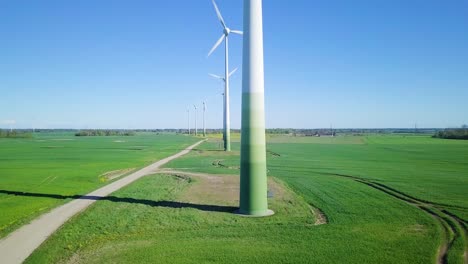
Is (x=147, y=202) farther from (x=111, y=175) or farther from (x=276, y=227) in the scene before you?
(x=111, y=175)

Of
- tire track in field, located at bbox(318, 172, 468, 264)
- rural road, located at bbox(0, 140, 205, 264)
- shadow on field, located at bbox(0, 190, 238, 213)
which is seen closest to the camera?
rural road, located at bbox(0, 140, 205, 264)

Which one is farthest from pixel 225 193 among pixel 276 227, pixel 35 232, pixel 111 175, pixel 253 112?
pixel 111 175

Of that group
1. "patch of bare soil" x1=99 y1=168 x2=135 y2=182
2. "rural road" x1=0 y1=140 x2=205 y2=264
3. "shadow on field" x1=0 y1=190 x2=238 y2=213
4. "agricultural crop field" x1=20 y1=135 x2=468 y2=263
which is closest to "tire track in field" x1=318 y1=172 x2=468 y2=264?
"agricultural crop field" x1=20 y1=135 x2=468 y2=263

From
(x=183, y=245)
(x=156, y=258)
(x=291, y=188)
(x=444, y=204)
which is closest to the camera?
(x=156, y=258)

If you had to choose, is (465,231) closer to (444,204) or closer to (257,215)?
(444,204)

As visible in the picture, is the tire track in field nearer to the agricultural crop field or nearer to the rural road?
the agricultural crop field

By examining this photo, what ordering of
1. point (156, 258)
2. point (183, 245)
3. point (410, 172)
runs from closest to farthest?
point (156, 258)
point (183, 245)
point (410, 172)

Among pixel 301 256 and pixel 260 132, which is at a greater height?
pixel 260 132

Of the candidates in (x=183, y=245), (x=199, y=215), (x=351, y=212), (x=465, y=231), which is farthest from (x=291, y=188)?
(x=183, y=245)
